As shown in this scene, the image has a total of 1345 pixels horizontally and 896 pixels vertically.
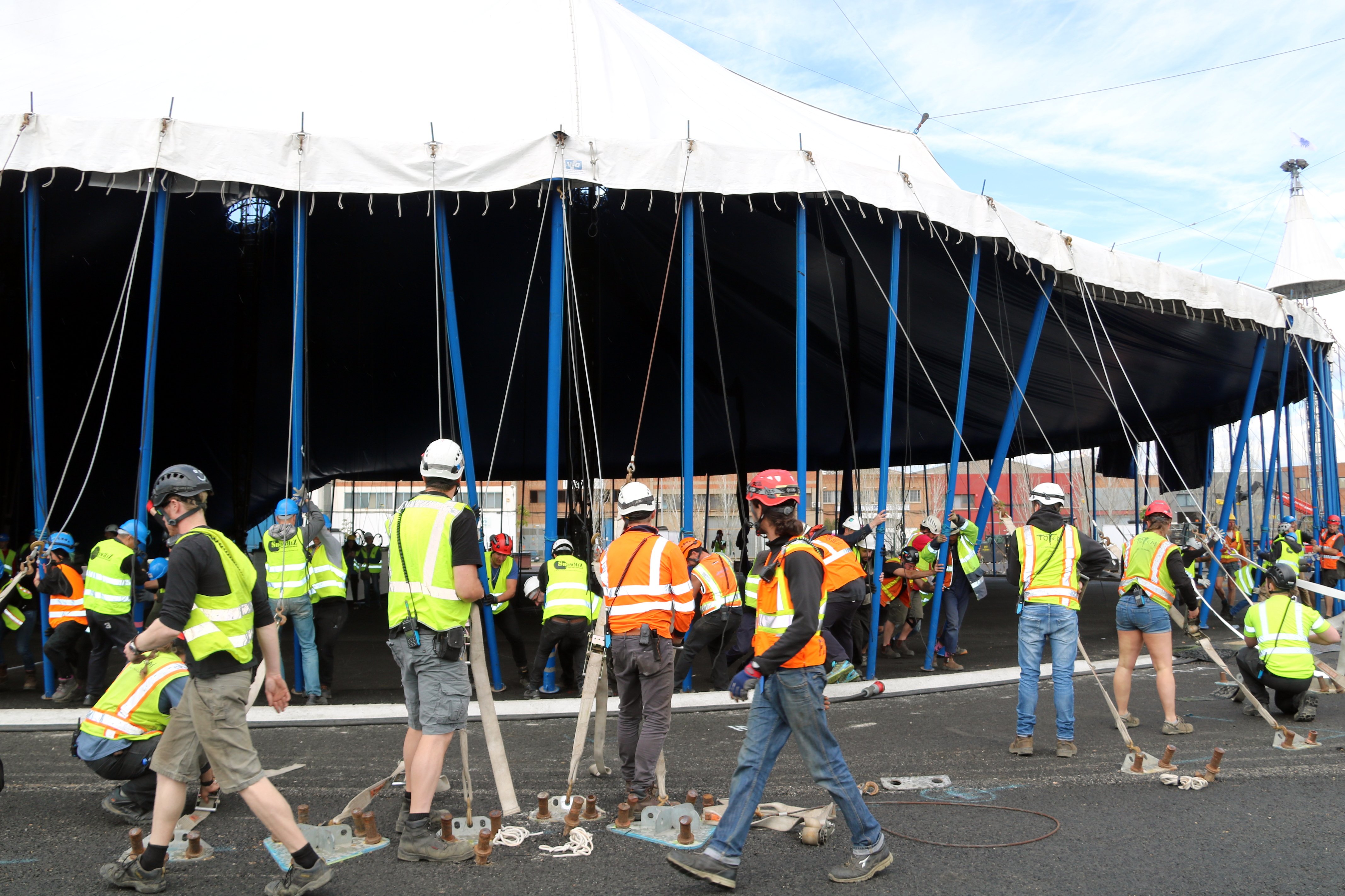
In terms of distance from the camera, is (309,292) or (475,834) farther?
(309,292)

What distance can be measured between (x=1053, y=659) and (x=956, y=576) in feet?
12.3

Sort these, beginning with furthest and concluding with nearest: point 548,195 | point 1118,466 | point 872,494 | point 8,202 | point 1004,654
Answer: point 872,494, point 1118,466, point 1004,654, point 8,202, point 548,195

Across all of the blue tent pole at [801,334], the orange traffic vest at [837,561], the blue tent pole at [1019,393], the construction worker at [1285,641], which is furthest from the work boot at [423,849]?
the blue tent pole at [1019,393]

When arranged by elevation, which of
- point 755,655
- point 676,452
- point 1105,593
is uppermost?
point 676,452

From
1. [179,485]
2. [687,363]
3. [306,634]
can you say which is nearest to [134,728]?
[179,485]

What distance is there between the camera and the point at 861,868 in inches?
150

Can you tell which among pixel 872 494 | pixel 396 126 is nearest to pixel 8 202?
pixel 396 126

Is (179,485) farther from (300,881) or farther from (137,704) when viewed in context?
(300,881)

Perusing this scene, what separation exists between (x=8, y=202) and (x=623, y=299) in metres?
7.36

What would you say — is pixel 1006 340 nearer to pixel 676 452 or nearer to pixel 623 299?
pixel 623 299

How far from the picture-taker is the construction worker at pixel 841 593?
21.8ft

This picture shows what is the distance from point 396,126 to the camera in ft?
28.6

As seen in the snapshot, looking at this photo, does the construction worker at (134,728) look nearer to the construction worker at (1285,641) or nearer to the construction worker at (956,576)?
the construction worker at (956,576)

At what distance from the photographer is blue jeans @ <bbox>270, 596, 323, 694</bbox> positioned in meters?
7.59
